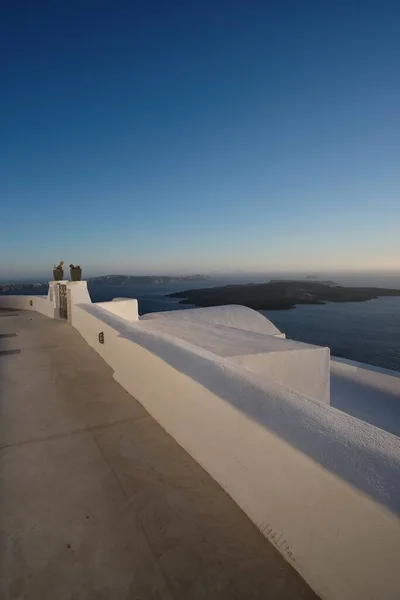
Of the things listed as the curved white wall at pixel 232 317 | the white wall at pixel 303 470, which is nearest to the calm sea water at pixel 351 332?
the curved white wall at pixel 232 317

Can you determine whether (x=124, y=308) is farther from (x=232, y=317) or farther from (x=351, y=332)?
(x=351, y=332)

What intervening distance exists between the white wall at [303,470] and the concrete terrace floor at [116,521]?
163 millimetres

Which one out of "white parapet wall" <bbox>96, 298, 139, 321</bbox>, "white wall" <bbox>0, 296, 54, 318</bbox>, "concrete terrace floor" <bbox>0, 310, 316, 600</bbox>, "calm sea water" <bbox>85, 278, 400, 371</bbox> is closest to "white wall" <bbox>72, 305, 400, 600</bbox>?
"concrete terrace floor" <bbox>0, 310, 316, 600</bbox>

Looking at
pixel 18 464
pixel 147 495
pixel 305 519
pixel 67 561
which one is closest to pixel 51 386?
pixel 18 464

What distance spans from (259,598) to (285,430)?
0.79 meters

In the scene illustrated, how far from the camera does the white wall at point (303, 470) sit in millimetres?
1396

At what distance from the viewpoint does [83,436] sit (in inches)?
131

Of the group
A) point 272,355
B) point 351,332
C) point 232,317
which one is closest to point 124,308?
point 272,355

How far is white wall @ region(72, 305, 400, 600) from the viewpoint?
4.58 ft

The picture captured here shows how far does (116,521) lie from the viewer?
7.10ft

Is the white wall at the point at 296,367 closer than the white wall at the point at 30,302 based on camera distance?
Yes

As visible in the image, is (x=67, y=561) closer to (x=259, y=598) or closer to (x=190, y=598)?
(x=190, y=598)

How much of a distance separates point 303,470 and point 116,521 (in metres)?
1.29

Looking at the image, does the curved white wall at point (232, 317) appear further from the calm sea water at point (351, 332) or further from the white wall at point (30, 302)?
the calm sea water at point (351, 332)
